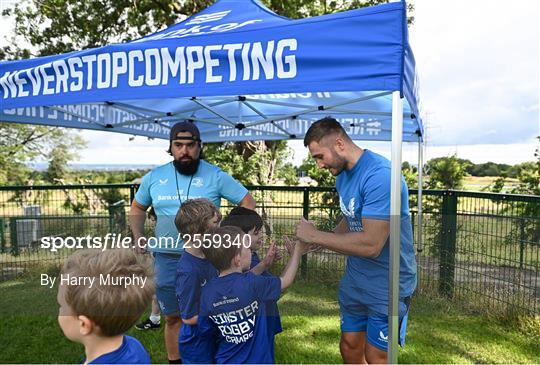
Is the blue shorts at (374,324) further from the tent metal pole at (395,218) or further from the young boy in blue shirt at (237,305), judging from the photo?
the young boy in blue shirt at (237,305)

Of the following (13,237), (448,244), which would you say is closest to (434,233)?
(448,244)

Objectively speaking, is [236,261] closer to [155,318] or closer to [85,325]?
[85,325]

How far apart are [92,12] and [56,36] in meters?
1.34

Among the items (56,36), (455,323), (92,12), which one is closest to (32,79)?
(455,323)

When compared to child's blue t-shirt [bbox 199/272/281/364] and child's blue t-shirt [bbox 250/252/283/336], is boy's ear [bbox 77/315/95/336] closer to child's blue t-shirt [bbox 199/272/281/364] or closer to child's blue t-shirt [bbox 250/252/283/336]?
child's blue t-shirt [bbox 199/272/281/364]

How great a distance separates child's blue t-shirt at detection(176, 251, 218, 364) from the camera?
87.6 inches

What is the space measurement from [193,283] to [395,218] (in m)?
1.20

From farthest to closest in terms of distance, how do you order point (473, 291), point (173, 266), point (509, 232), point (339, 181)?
1. point (473, 291)
2. point (509, 232)
3. point (173, 266)
4. point (339, 181)

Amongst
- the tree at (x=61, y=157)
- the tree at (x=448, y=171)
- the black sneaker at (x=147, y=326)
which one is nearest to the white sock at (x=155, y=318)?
the black sneaker at (x=147, y=326)

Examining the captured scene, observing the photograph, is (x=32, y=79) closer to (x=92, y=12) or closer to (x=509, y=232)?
(x=509, y=232)

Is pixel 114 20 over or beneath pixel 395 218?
over

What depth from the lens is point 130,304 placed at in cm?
142

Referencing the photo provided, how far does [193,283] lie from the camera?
229 centimetres

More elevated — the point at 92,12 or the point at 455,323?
the point at 92,12
